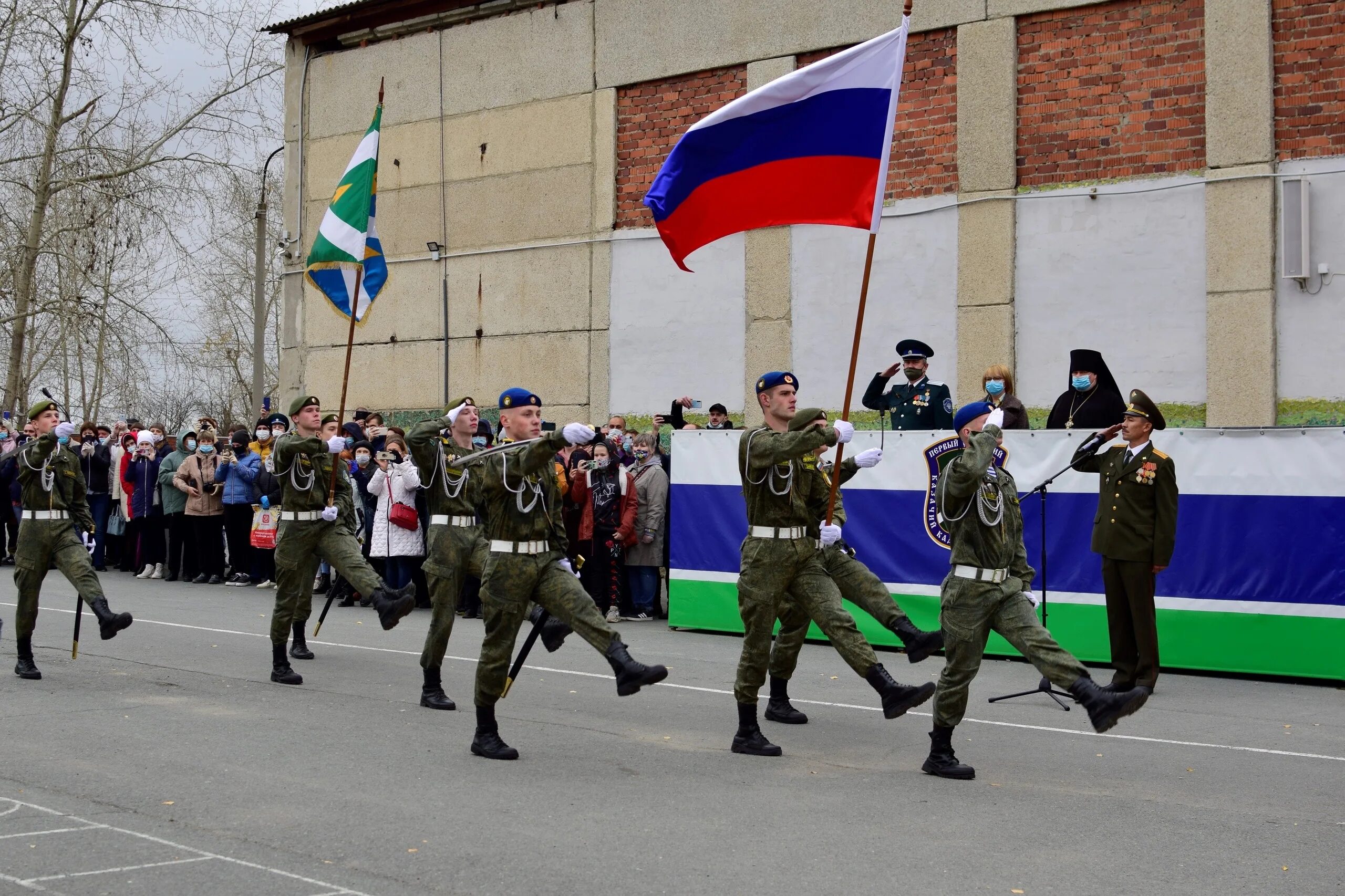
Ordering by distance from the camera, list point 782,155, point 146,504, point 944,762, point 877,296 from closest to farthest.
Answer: point 944,762, point 782,155, point 877,296, point 146,504

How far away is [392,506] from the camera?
637 inches

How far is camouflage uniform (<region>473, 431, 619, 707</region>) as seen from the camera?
26.1 ft

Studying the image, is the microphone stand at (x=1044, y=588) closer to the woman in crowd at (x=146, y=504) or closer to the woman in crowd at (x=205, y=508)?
the woman in crowd at (x=205, y=508)

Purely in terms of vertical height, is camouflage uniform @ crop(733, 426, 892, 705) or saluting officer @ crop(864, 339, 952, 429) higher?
saluting officer @ crop(864, 339, 952, 429)

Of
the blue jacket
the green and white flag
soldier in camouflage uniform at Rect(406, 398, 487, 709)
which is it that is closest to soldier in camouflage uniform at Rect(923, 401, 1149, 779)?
soldier in camouflage uniform at Rect(406, 398, 487, 709)

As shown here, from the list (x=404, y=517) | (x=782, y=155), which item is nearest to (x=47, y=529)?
(x=404, y=517)

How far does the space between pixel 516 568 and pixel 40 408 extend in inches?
206

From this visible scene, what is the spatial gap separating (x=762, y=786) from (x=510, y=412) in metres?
2.53

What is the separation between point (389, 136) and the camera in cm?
2170

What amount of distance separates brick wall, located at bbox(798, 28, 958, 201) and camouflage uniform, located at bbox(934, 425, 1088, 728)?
9.48m

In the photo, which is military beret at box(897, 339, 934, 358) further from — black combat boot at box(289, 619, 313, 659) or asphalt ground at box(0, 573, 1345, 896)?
black combat boot at box(289, 619, 313, 659)

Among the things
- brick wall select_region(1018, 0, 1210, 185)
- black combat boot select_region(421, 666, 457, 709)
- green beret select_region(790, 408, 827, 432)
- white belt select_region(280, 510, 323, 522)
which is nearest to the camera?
green beret select_region(790, 408, 827, 432)

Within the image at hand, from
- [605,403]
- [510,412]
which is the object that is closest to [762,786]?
[510,412]

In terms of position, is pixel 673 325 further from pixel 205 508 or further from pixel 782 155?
pixel 782 155
